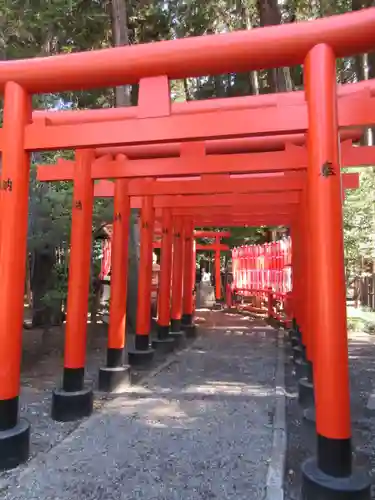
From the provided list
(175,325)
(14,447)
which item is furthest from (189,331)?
(14,447)

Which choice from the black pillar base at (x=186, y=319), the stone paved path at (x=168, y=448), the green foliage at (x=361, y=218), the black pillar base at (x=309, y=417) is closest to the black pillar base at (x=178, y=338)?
the black pillar base at (x=186, y=319)

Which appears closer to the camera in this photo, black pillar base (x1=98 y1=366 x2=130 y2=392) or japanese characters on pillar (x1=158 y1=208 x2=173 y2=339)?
black pillar base (x1=98 y1=366 x2=130 y2=392)

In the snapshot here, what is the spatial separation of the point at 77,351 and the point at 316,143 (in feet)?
11.4

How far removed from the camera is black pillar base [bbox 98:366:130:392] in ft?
20.2

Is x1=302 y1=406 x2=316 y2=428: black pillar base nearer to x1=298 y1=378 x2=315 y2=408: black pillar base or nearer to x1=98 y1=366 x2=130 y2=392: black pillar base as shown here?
x1=298 y1=378 x2=315 y2=408: black pillar base

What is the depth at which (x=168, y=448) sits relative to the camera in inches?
160

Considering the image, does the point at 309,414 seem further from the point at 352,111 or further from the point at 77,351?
the point at 352,111

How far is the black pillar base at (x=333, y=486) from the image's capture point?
9.53 ft

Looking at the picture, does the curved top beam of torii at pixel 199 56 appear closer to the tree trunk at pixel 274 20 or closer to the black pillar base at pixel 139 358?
the black pillar base at pixel 139 358

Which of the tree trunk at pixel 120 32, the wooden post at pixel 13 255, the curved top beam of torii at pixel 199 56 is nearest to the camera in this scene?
the curved top beam of torii at pixel 199 56

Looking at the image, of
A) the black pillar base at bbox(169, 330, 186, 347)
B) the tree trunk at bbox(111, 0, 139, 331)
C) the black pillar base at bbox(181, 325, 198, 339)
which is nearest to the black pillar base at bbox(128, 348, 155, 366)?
the black pillar base at bbox(169, 330, 186, 347)

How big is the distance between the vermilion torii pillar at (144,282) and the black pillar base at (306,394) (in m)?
3.08

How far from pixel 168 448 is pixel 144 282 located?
3.96m

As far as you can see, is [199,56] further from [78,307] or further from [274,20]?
[274,20]
